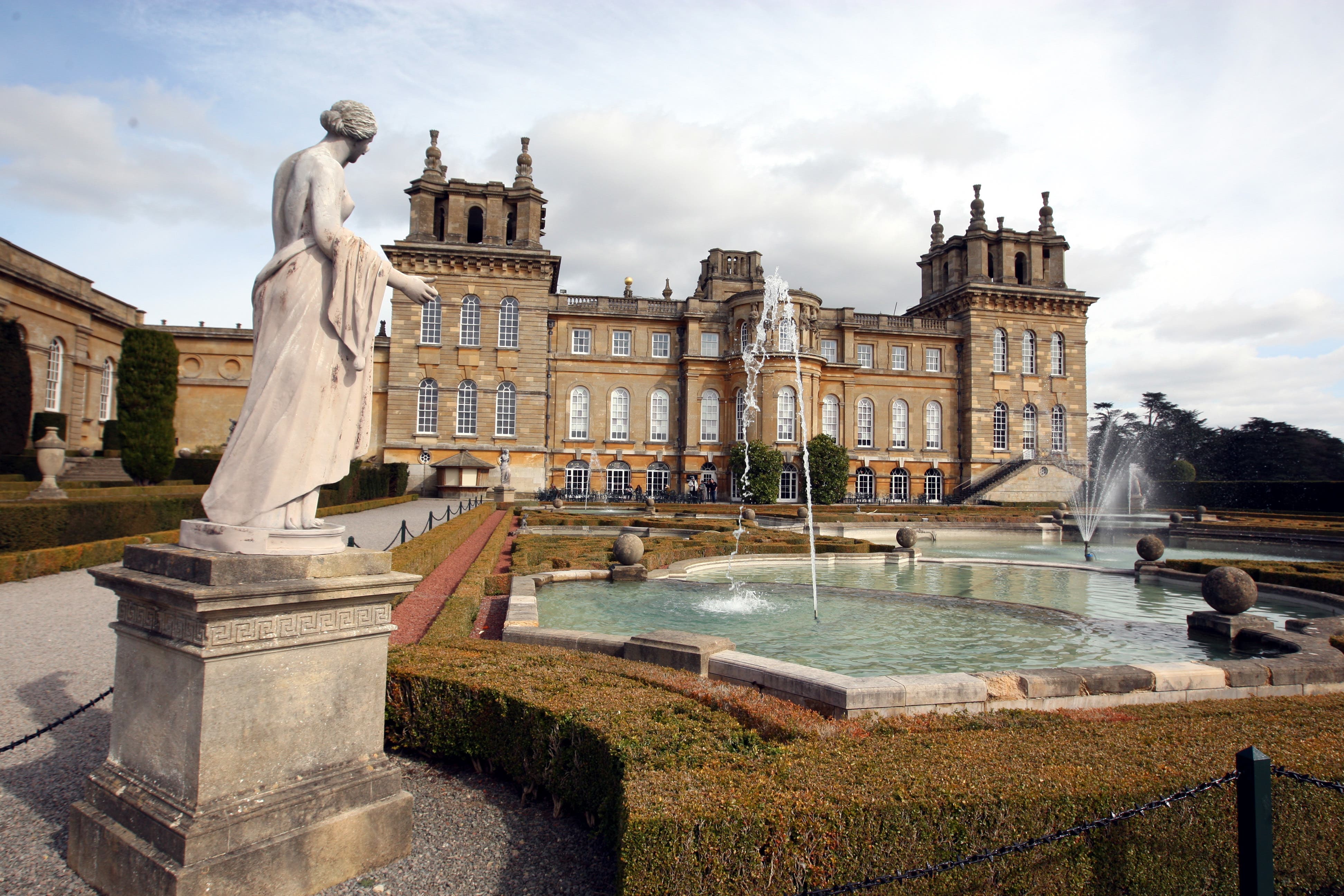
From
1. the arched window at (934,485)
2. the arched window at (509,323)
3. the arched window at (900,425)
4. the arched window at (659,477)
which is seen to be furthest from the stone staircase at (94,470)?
the arched window at (934,485)

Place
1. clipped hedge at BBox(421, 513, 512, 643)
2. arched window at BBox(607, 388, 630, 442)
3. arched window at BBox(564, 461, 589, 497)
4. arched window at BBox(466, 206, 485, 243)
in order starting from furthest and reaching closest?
arched window at BBox(607, 388, 630, 442), arched window at BBox(564, 461, 589, 497), arched window at BBox(466, 206, 485, 243), clipped hedge at BBox(421, 513, 512, 643)

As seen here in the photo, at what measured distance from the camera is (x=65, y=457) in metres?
27.1

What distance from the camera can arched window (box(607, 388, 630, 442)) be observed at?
129 feet

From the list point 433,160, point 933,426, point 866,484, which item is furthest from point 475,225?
point 933,426

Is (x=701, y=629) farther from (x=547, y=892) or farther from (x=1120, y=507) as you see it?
(x=1120, y=507)

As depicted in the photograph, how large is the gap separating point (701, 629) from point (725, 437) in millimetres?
30482

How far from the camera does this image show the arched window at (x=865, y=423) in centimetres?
4234

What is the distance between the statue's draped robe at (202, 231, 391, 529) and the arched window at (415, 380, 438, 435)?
3383 cm

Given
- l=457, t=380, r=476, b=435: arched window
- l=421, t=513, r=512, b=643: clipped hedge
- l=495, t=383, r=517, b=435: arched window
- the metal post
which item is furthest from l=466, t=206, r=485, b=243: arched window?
the metal post

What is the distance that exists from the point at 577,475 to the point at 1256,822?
3666cm

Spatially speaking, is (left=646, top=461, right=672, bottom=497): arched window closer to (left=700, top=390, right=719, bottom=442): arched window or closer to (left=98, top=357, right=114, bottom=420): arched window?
(left=700, top=390, right=719, bottom=442): arched window

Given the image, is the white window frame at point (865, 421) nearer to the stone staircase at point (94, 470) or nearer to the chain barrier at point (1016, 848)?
the stone staircase at point (94, 470)

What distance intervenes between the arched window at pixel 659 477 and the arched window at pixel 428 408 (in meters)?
11.6

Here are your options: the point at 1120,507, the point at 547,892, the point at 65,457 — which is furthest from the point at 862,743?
the point at 1120,507
